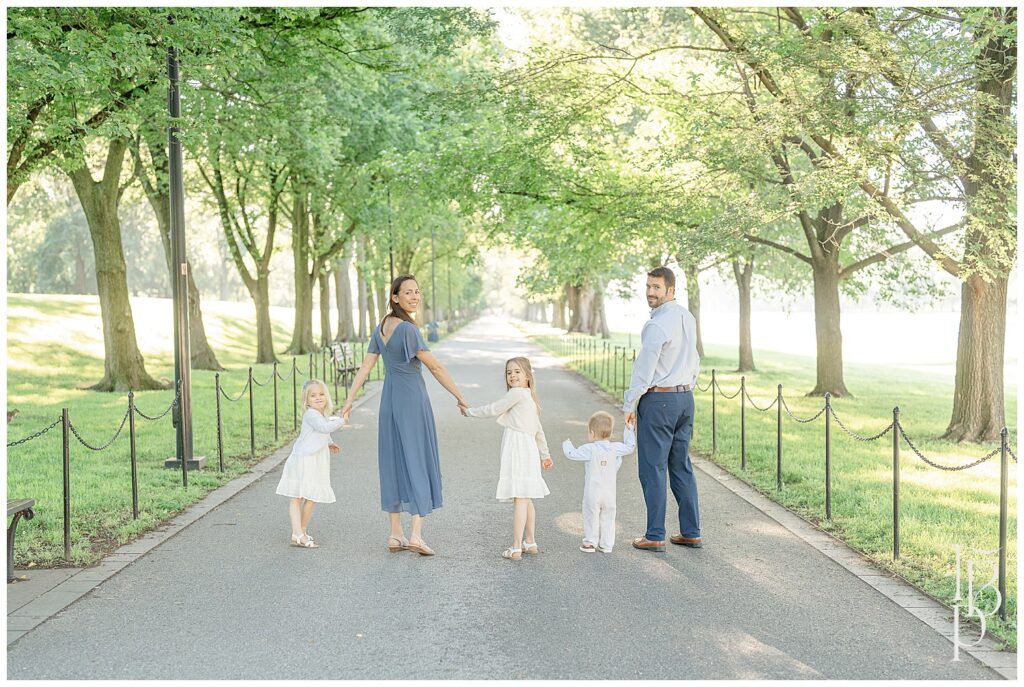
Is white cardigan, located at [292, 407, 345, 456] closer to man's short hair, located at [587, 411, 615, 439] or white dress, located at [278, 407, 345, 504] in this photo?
white dress, located at [278, 407, 345, 504]

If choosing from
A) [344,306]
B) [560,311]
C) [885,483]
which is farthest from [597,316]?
[885,483]

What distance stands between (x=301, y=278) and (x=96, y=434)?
19.3m

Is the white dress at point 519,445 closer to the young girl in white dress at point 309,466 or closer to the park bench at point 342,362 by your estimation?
the young girl in white dress at point 309,466

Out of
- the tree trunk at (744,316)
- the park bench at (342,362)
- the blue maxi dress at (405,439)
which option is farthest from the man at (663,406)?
the tree trunk at (744,316)

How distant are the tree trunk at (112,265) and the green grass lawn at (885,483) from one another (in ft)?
Result: 34.3

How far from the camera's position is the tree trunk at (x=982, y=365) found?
43.9 ft

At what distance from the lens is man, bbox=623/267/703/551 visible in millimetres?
7121

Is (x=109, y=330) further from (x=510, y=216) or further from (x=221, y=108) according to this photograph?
(x=510, y=216)

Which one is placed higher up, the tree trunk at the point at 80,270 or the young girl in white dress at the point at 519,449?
the tree trunk at the point at 80,270

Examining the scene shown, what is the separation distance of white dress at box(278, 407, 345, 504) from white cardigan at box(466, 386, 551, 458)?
122 cm

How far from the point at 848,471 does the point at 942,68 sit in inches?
186

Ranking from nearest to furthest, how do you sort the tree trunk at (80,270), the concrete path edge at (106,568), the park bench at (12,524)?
the concrete path edge at (106,568) → the park bench at (12,524) → the tree trunk at (80,270)

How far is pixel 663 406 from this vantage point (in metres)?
7.18

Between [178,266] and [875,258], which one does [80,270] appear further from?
[178,266]
